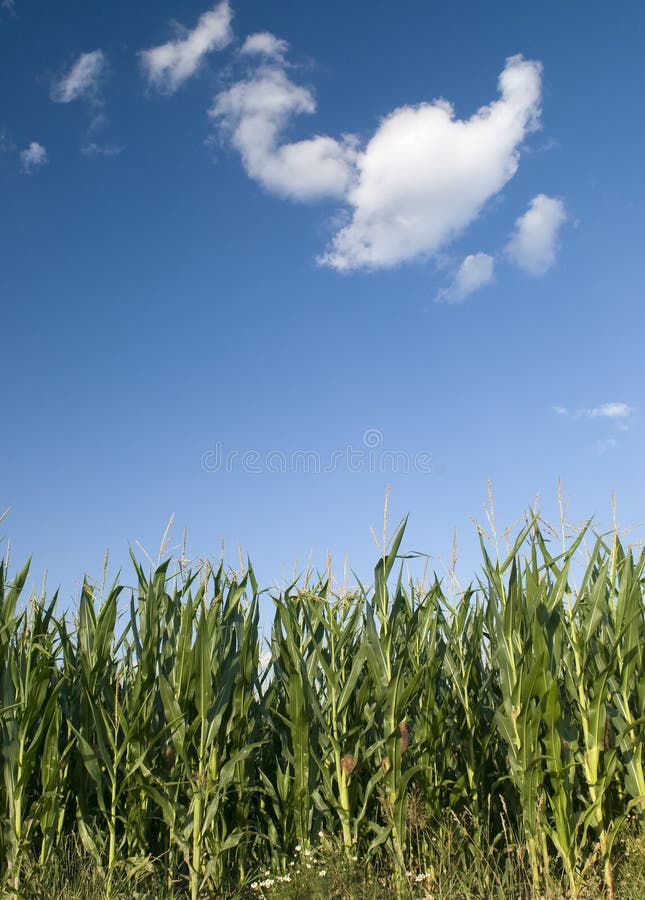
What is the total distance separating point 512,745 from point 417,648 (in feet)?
3.20

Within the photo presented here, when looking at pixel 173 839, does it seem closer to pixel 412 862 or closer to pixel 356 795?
pixel 356 795

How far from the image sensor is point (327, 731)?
4.98 m

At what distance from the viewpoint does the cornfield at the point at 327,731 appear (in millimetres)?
4539

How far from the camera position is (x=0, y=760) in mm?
4699

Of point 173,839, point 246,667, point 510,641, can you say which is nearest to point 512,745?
point 510,641

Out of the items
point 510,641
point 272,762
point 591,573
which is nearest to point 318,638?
point 272,762

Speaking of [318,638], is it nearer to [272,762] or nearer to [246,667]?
[246,667]

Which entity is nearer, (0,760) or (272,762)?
(0,760)

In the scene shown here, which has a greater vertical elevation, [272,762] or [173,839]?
[272,762]

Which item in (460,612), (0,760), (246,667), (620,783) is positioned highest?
(460,612)

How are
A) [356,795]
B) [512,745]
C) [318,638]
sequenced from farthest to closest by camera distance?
1. [318,638]
2. [356,795]
3. [512,745]

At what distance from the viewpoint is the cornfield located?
4539mm

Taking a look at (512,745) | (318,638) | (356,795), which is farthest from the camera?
(318,638)

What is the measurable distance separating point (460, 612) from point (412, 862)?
183 centimetres
